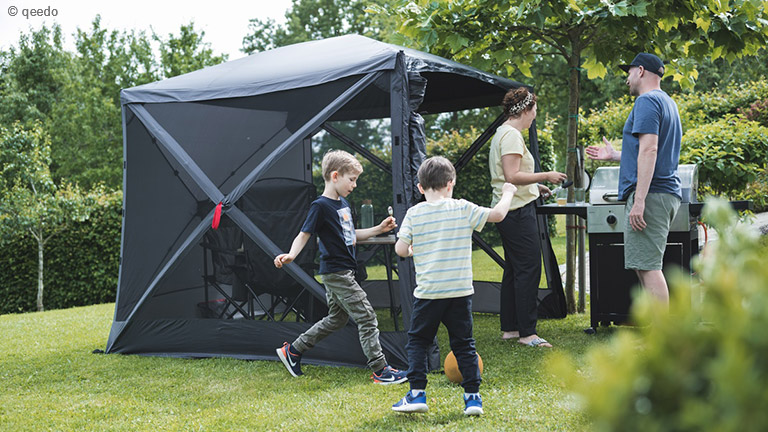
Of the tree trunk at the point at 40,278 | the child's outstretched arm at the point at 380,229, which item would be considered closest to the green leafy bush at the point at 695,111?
the child's outstretched arm at the point at 380,229

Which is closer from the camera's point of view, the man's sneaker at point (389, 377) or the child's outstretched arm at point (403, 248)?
the child's outstretched arm at point (403, 248)

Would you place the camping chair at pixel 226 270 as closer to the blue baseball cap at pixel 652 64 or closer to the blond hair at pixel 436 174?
the blond hair at pixel 436 174

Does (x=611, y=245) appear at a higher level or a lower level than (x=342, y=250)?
lower

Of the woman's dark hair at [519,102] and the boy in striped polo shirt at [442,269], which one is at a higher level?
the woman's dark hair at [519,102]

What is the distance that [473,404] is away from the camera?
2844 millimetres

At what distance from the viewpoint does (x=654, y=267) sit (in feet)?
11.4

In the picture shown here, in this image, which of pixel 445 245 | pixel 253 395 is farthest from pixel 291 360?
pixel 445 245

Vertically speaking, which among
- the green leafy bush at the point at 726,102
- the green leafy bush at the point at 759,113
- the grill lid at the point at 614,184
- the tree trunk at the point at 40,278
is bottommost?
the tree trunk at the point at 40,278

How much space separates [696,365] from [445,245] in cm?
207

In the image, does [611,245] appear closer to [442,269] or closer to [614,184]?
[614,184]

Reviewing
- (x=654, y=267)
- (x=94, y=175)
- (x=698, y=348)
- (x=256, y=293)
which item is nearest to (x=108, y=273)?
(x=256, y=293)

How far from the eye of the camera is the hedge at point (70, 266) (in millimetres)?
8977

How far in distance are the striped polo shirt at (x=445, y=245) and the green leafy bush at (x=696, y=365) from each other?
200 cm

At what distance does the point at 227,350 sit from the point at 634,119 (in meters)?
2.88
